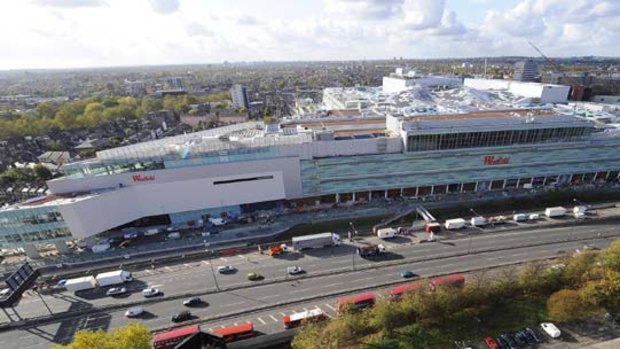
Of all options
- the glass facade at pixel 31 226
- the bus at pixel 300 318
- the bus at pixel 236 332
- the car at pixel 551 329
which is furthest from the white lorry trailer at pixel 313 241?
the glass facade at pixel 31 226

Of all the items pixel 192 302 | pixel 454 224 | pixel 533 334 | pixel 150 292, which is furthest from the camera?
pixel 454 224

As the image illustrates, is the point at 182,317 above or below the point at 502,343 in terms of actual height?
above

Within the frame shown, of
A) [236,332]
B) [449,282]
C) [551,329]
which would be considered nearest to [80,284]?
[236,332]

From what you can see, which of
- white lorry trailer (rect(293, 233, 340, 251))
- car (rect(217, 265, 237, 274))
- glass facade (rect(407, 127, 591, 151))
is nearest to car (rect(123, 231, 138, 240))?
car (rect(217, 265, 237, 274))

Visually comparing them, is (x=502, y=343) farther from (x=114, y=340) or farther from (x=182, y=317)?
(x=114, y=340)

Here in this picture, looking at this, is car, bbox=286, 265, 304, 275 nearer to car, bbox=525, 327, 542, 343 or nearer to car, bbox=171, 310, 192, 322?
car, bbox=171, 310, 192, 322

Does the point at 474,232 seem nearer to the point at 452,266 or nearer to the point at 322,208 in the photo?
the point at 452,266

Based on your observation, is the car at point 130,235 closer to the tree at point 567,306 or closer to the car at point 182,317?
the car at point 182,317

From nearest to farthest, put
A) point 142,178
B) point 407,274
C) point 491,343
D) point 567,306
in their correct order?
1. point 491,343
2. point 567,306
3. point 407,274
4. point 142,178
